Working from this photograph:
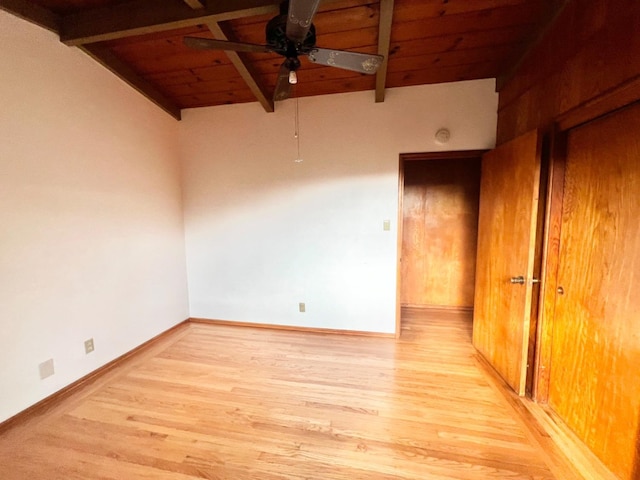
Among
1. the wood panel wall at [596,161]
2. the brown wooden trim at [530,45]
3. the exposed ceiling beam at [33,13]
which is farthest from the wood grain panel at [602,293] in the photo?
the exposed ceiling beam at [33,13]

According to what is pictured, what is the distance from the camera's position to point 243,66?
218 cm

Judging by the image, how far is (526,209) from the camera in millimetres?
1793

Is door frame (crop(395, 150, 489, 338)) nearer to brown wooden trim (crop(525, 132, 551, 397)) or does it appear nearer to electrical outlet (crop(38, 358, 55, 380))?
brown wooden trim (crop(525, 132, 551, 397))

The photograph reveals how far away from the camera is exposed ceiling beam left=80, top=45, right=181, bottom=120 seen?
2.11 m

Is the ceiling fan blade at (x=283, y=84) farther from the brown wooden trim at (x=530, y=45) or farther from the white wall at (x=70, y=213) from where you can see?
the brown wooden trim at (x=530, y=45)

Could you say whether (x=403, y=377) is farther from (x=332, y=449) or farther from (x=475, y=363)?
(x=332, y=449)

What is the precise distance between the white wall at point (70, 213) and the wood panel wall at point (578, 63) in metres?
3.27

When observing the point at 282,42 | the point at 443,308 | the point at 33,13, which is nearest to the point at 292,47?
the point at 282,42

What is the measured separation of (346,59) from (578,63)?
124cm

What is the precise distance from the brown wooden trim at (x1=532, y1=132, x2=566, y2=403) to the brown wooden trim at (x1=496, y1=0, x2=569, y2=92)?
70cm

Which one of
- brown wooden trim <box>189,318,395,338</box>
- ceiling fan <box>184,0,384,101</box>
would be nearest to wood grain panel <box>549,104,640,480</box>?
ceiling fan <box>184,0,384,101</box>

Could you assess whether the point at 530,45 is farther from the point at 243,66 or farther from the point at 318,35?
the point at 243,66

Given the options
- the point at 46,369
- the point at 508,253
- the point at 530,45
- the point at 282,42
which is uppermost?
the point at 530,45

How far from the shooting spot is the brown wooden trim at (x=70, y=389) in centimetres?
171
